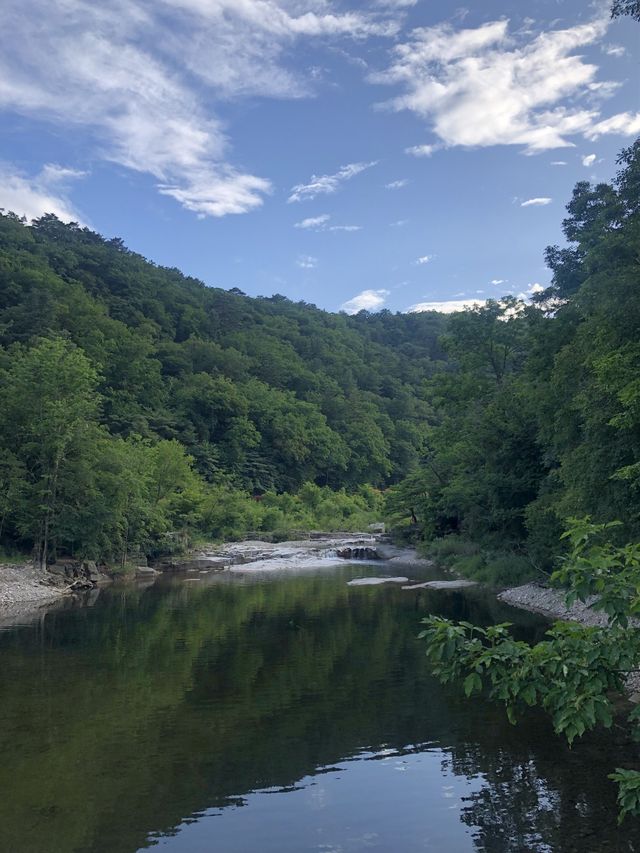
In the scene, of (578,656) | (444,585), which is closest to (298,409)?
(444,585)

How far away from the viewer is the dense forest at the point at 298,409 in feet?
57.4

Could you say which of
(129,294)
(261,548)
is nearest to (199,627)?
(261,548)

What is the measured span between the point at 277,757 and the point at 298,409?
88.4m

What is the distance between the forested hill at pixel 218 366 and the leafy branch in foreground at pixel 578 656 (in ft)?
146

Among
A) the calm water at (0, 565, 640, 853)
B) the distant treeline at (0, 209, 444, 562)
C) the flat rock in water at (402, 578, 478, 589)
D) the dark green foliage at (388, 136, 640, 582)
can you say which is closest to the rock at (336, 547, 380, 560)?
the dark green foliage at (388, 136, 640, 582)

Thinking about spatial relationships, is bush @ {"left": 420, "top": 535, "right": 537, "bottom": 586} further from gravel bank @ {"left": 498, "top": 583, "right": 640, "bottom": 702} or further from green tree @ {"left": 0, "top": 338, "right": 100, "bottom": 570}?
green tree @ {"left": 0, "top": 338, "right": 100, "bottom": 570}

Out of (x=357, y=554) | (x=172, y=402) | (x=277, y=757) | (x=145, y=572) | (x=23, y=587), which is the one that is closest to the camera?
(x=277, y=757)

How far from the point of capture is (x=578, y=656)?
509cm

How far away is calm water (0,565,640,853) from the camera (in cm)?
838

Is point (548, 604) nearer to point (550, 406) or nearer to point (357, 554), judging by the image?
point (550, 406)

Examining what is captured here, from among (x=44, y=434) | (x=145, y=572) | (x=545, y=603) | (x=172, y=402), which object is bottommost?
(x=145, y=572)

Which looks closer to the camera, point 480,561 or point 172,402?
point 480,561

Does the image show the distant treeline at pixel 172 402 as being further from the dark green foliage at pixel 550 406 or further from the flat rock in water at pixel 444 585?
the dark green foliage at pixel 550 406

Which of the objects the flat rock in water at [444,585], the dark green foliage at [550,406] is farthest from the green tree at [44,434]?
the dark green foliage at [550,406]
